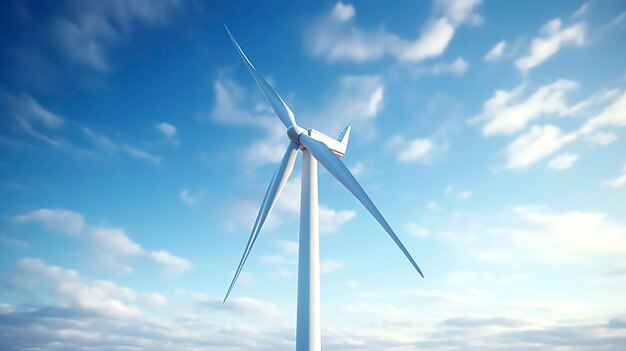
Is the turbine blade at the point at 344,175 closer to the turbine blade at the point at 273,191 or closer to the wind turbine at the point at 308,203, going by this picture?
the wind turbine at the point at 308,203

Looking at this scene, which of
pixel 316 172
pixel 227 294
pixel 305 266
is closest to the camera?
pixel 305 266

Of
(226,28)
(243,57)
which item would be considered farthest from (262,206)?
(226,28)

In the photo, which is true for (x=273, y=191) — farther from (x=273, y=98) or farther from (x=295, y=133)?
(x=273, y=98)

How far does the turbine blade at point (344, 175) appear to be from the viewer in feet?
82.3

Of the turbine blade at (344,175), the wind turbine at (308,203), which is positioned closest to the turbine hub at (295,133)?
the wind turbine at (308,203)

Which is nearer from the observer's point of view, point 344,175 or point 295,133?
point 344,175

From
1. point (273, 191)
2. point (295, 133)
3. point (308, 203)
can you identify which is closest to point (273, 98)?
point (295, 133)

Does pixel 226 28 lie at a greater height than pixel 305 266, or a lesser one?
greater

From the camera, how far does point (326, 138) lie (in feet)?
107

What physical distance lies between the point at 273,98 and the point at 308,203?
12.4 meters

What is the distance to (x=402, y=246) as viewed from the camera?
24625 millimetres

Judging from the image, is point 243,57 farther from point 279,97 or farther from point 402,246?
point 402,246

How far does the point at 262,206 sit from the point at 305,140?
610cm

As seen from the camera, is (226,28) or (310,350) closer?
(310,350)
